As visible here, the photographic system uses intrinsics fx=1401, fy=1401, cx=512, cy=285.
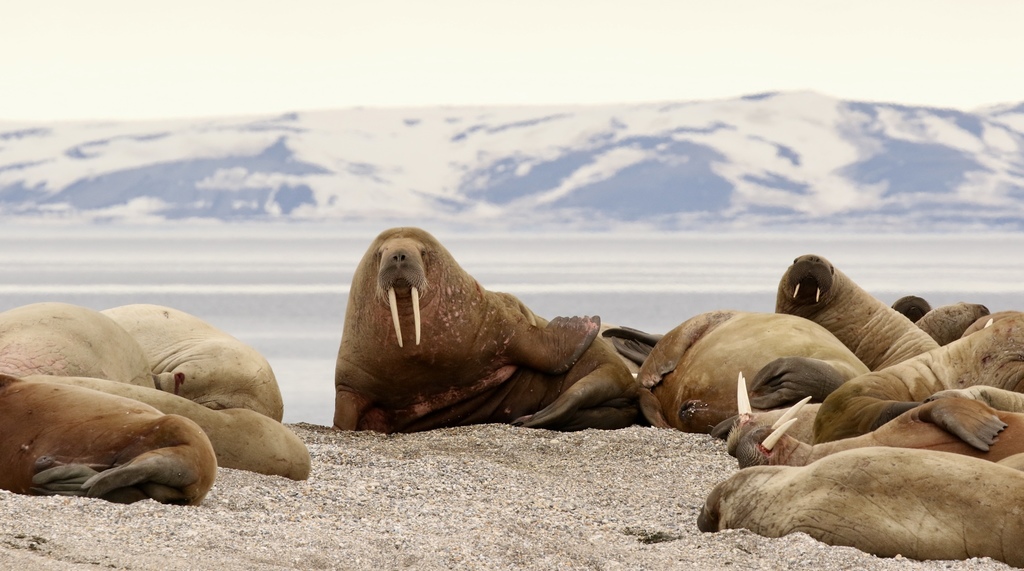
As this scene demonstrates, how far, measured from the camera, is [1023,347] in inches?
255

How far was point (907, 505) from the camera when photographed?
4.39 meters

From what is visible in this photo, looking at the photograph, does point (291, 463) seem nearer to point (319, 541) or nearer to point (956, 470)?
point (319, 541)

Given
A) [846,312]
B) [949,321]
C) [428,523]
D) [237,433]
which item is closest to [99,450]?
[237,433]

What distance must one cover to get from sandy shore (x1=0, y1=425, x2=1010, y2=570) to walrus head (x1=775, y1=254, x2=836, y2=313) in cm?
249

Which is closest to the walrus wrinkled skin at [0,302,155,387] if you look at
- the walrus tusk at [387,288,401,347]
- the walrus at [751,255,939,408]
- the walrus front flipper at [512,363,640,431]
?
the walrus tusk at [387,288,401,347]

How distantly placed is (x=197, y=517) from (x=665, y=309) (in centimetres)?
3329

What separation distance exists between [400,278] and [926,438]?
139 inches

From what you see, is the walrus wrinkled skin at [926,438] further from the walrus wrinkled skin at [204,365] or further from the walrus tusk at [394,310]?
the walrus wrinkled skin at [204,365]

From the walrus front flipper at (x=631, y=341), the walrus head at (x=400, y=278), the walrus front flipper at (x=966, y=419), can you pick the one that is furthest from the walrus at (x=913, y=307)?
the walrus front flipper at (x=966, y=419)

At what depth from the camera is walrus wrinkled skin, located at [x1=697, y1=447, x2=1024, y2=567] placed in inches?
169

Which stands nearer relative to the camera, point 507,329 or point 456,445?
point 456,445

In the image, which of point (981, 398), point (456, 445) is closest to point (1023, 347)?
point (981, 398)

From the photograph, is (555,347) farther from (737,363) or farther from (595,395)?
(737,363)

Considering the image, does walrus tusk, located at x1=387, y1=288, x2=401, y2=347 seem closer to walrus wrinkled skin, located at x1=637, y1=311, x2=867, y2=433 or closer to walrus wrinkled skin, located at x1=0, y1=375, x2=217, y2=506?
walrus wrinkled skin, located at x1=637, y1=311, x2=867, y2=433
